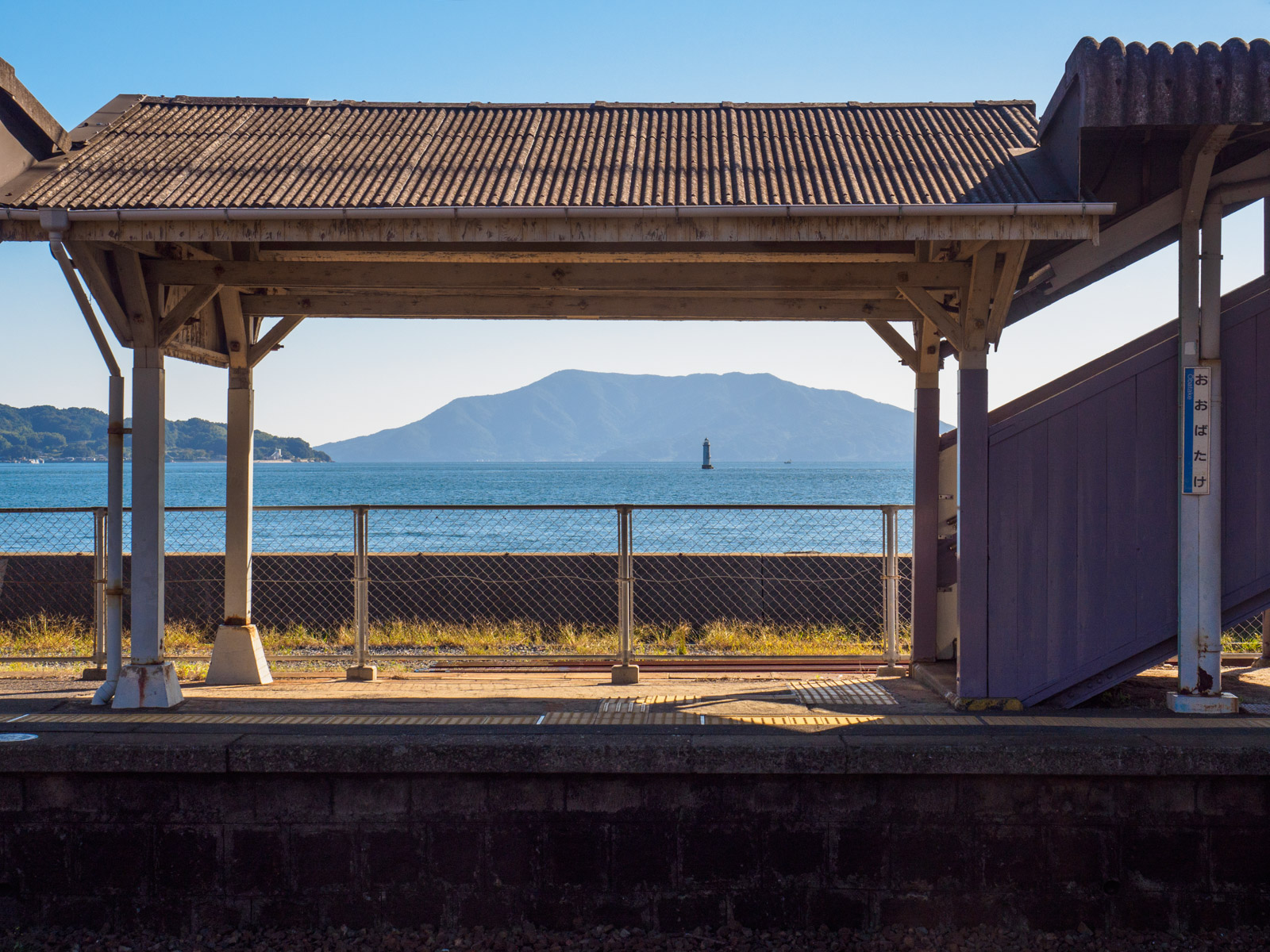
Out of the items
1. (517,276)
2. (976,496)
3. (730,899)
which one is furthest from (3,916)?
(976,496)

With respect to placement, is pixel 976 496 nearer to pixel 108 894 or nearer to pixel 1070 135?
pixel 1070 135

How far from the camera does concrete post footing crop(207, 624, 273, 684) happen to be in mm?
6734

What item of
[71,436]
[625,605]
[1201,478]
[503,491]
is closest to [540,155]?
[625,605]

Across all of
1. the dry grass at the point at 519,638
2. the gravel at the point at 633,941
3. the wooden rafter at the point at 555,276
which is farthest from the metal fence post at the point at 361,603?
the gravel at the point at 633,941

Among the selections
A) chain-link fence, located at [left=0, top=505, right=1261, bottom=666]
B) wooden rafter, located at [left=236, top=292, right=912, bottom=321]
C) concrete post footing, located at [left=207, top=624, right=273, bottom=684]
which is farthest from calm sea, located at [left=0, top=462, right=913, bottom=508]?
concrete post footing, located at [left=207, top=624, right=273, bottom=684]

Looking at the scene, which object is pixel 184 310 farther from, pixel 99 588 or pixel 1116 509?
pixel 1116 509

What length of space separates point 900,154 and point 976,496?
2.16 metres

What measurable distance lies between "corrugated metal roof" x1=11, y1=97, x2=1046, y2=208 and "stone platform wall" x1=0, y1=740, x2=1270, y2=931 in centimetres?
308

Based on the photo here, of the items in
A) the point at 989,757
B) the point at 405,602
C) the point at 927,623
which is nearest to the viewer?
the point at 989,757

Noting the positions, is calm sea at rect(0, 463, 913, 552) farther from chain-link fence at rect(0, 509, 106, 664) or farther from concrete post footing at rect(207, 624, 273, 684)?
concrete post footing at rect(207, 624, 273, 684)

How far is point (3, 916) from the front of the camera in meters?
4.64

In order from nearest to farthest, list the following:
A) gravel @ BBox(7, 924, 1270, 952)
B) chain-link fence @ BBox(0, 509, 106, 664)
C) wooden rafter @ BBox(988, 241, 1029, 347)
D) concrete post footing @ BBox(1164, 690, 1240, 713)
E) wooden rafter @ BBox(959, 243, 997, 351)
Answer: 1. gravel @ BBox(7, 924, 1270, 952)
2. wooden rafter @ BBox(988, 241, 1029, 347)
3. concrete post footing @ BBox(1164, 690, 1240, 713)
4. wooden rafter @ BBox(959, 243, 997, 351)
5. chain-link fence @ BBox(0, 509, 106, 664)

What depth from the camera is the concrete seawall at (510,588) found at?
12.3 meters

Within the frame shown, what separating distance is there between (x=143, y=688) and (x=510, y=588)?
7.38 metres
